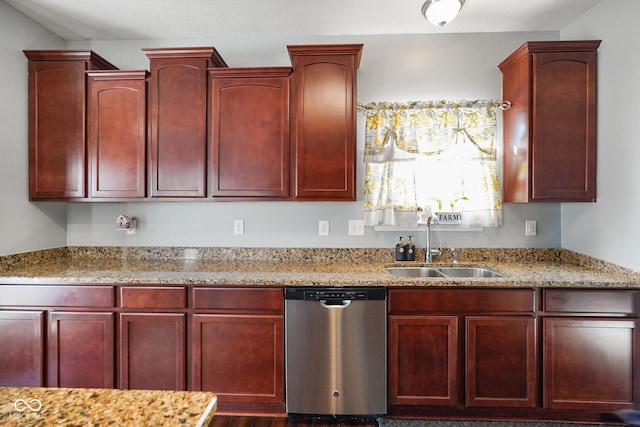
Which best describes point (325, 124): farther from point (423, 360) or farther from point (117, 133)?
point (423, 360)

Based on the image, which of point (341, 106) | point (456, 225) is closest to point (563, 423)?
point (456, 225)

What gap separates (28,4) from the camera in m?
2.44

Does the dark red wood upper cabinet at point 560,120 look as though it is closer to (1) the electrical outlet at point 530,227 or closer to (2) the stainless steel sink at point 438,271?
(1) the electrical outlet at point 530,227

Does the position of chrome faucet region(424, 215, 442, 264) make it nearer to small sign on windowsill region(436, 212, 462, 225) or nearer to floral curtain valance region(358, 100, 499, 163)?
small sign on windowsill region(436, 212, 462, 225)

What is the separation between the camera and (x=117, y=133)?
100.0 inches

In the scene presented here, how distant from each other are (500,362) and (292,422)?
131 cm

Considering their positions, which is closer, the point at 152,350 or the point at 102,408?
the point at 102,408

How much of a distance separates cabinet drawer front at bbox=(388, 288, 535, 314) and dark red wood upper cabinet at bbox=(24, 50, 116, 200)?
7.71 ft

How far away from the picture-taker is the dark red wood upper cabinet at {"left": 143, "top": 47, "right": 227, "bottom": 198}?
8.22ft

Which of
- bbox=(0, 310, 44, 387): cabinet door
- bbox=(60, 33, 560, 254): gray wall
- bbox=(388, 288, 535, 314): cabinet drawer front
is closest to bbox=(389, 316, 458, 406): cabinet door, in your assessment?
bbox=(388, 288, 535, 314): cabinet drawer front

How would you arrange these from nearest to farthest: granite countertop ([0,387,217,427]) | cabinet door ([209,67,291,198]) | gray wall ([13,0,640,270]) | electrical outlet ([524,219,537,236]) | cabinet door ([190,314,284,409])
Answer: granite countertop ([0,387,217,427]) < cabinet door ([190,314,284,409]) < cabinet door ([209,67,291,198]) < gray wall ([13,0,640,270]) < electrical outlet ([524,219,537,236])

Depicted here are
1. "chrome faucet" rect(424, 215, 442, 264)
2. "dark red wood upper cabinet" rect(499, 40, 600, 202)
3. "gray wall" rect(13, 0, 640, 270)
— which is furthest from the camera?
"chrome faucet" rect(424, 215, 442, 264)

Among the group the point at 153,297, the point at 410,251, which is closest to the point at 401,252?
the point at 410,251

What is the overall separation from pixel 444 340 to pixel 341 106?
165cm
